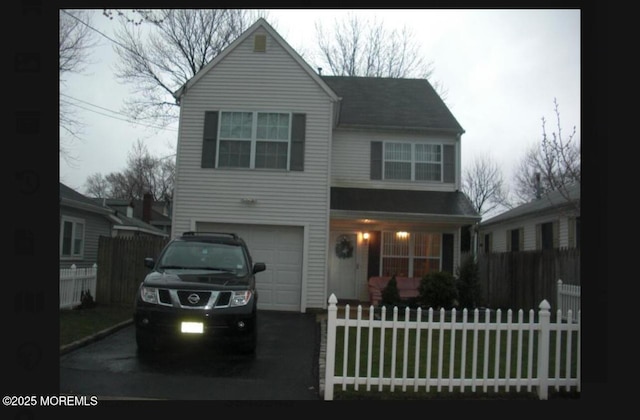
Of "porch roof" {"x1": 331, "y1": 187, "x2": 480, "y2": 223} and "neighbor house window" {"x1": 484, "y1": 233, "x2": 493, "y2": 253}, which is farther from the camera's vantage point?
"neighbor house window" {"x1": 484, "y1": 233, "x2": 493, "y2": 253}

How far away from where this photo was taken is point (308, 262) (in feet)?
46.0

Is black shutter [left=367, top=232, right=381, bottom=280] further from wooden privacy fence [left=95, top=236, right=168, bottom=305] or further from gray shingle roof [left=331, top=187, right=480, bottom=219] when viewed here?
wooden privacy fence [left=95, top=236, right=168, bottom=305]

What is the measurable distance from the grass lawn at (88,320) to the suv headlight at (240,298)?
9.82ft

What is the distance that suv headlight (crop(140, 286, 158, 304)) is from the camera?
803 cm

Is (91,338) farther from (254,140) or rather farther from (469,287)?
(469,287)

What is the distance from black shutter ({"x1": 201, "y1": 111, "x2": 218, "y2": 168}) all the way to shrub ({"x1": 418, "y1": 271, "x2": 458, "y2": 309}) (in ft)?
20.8

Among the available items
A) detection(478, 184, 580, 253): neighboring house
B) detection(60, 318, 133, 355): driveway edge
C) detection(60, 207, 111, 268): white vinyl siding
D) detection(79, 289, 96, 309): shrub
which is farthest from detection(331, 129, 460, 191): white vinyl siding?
detection(60, 207, 111, 268): white vinyl siding

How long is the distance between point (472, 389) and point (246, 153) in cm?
945

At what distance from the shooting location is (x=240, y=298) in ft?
26.8

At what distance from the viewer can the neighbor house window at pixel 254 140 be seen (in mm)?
14406

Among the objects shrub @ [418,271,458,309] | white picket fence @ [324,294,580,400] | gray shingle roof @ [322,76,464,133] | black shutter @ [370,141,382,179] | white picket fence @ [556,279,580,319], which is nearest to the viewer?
white picket fence @ [324,294,580,400]

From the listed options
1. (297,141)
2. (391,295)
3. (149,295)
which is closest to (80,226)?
(297,141)

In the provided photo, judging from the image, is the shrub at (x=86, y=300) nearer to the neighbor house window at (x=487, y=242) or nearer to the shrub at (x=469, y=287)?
the shrub at (x=469, y=287)

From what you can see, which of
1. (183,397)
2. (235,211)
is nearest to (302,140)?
(235,211)
